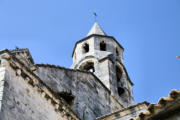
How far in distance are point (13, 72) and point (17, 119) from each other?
104 cm

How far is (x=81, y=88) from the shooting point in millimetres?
12195

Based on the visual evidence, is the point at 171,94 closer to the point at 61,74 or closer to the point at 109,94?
the point at 61,74

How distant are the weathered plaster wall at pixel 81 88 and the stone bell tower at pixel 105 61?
2.12 m

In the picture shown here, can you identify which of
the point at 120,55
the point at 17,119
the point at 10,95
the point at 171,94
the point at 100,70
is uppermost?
the point at 120,55

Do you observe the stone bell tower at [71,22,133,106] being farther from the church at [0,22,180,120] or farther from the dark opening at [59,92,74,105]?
the dark opening at [59,92,74,105]

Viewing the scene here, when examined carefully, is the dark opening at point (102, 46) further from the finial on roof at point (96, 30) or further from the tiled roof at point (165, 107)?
the tiled roof at point (165, 107)

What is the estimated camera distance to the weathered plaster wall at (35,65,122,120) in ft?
35.8

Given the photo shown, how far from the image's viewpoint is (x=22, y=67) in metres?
8.06

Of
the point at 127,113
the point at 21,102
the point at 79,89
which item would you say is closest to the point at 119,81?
the point at 79,89

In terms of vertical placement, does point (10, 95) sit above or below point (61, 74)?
below

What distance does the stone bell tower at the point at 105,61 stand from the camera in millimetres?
16531

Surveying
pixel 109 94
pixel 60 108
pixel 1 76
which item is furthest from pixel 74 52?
pixel 1 76

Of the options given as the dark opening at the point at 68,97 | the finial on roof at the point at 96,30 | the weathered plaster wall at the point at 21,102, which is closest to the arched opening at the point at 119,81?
the finial on roof at the point at 96,30

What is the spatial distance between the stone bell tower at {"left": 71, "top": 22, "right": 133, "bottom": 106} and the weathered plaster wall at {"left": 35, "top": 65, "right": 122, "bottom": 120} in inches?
83.5
